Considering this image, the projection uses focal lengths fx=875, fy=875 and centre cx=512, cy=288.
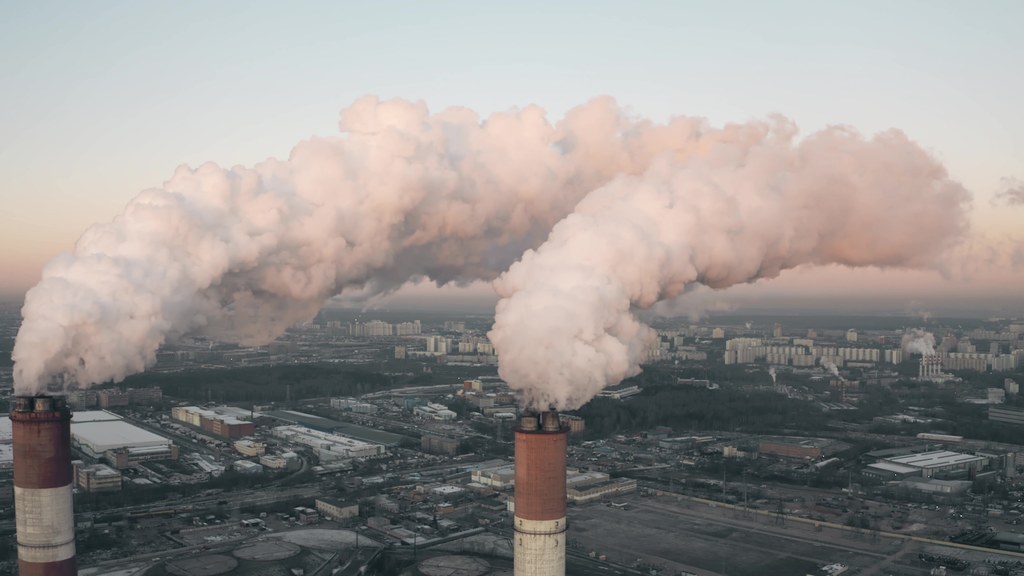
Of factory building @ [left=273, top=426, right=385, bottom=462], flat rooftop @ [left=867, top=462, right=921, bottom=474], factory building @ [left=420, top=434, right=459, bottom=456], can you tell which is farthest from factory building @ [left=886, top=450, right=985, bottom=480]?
factory building @ [left=273, top=426, right=385, bottom=462]

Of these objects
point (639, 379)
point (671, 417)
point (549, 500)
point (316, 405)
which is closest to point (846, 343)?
point (639, 379)

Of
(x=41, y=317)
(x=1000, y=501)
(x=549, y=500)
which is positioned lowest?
(x=1000, y=501)

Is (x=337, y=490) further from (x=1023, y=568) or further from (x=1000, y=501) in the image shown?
(x=1000, y=501)

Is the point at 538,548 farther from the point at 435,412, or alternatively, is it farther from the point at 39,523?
the point at 435,412

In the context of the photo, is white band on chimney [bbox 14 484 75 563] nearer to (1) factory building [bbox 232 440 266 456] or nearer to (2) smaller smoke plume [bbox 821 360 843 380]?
(1) factory building [bbox 232 440 266 456]

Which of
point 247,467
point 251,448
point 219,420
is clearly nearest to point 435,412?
point 219,420
